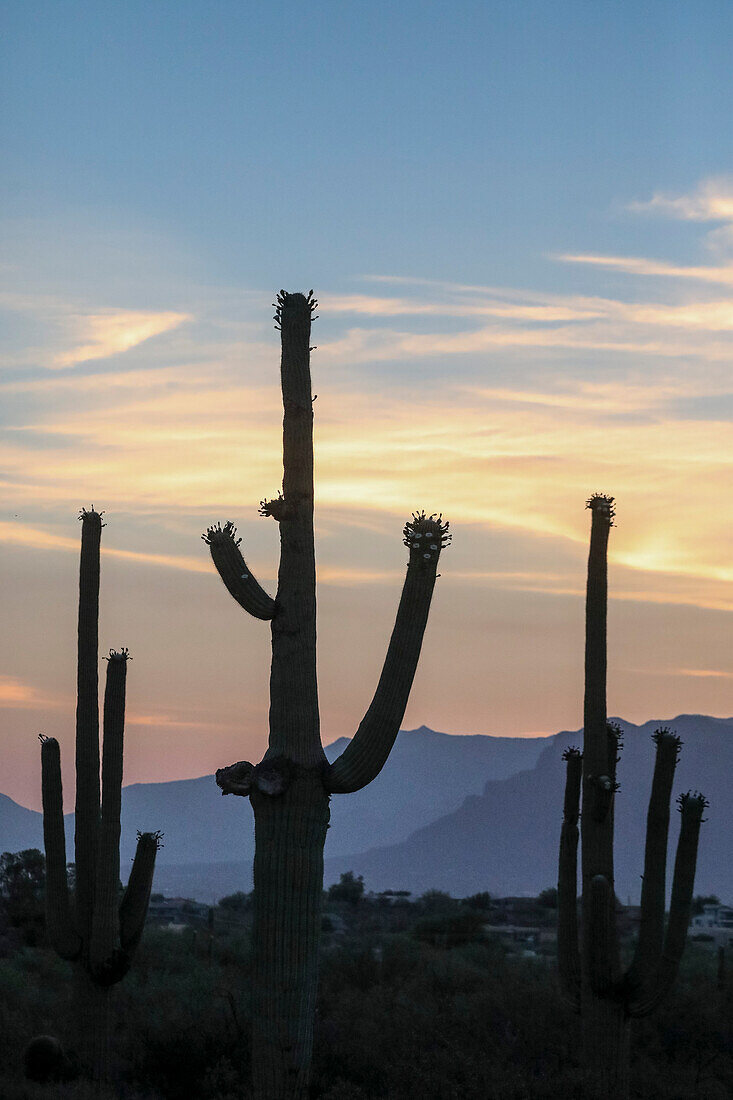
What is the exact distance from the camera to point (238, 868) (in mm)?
176125

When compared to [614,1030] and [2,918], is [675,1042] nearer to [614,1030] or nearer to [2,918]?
[614,1030]

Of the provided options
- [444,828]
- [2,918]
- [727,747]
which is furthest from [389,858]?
[2,918]

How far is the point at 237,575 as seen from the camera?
11.6 m

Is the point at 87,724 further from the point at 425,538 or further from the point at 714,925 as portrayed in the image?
the point at 714,925

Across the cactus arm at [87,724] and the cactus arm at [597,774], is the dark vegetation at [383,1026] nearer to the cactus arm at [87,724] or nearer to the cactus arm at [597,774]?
the cactus arm at [597,774]

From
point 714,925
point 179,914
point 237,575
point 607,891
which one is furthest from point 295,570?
point 714,925

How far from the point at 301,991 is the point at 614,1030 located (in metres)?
5.90

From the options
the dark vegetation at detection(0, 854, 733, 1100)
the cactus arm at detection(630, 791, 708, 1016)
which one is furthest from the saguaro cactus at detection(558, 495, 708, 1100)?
the dark vegetation at detection(0, 854, 733, 1100)

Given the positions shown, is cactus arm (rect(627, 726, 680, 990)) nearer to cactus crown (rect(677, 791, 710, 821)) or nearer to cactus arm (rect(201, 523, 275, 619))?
cactus crown (rect(677, 791, 710, 821))

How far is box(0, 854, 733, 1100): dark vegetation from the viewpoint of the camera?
1534 centimetres

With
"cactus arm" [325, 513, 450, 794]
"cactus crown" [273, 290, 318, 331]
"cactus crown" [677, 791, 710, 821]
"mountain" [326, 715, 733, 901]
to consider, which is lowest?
"mountain" [326, 715, 733, 901]

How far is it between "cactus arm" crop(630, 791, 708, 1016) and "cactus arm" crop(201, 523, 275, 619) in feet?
20.2

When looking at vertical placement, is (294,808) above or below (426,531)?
below

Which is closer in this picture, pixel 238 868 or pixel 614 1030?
pixel 614 1030
